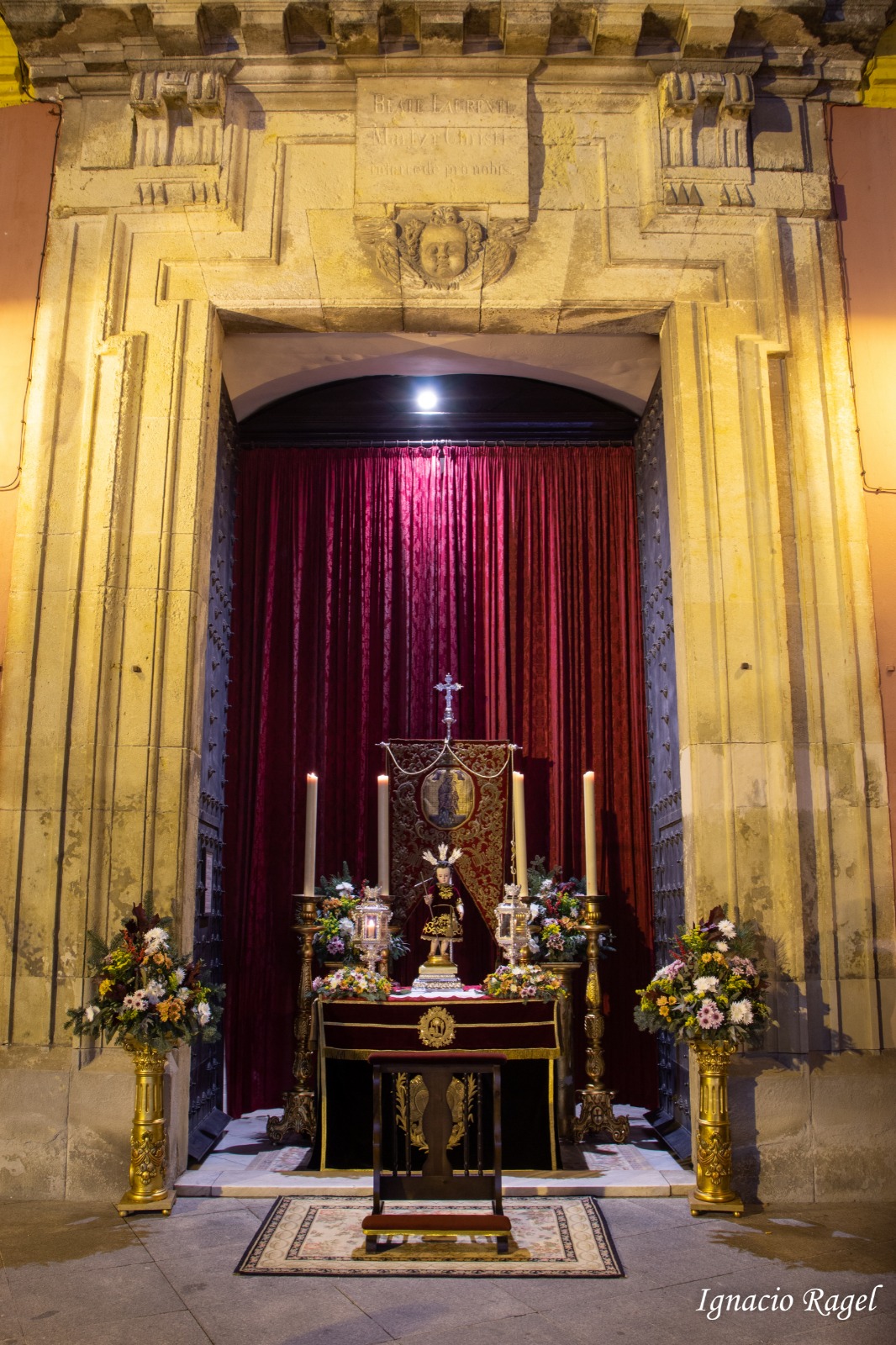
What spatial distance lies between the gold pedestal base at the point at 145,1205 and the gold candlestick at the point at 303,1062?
4.66ft

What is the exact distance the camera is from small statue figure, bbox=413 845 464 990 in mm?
6473

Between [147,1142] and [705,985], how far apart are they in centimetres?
286

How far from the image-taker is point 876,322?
22.0 feet

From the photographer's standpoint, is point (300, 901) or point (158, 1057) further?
point (300, 901)

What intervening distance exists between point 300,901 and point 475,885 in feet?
4.28

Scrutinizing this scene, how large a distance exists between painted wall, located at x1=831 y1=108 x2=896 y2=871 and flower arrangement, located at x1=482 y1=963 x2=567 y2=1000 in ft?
6.89

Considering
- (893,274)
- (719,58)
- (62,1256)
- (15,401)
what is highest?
(719,58)

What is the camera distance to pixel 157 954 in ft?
17.7

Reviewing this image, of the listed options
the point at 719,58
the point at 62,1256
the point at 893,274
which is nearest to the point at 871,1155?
the point at 62,1256

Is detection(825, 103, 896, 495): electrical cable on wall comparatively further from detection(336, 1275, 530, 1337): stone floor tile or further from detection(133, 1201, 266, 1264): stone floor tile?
detection(133, 1201, 266, 1264): stone floor tile

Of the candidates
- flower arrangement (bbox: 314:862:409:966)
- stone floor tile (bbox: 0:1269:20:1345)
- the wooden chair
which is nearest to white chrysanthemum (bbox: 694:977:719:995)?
the wooden chair

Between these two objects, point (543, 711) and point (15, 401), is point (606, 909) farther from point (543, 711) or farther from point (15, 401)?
point (15, 401)

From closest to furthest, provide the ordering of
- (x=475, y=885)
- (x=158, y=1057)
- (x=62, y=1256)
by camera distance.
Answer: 1. (x=62, y=1256)
2. (x=158, y=1057)
3. (x=475, y=885)

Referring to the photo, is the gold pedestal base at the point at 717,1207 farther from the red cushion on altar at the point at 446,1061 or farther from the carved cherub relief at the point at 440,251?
the carved cherub relief at the point at 440,251
